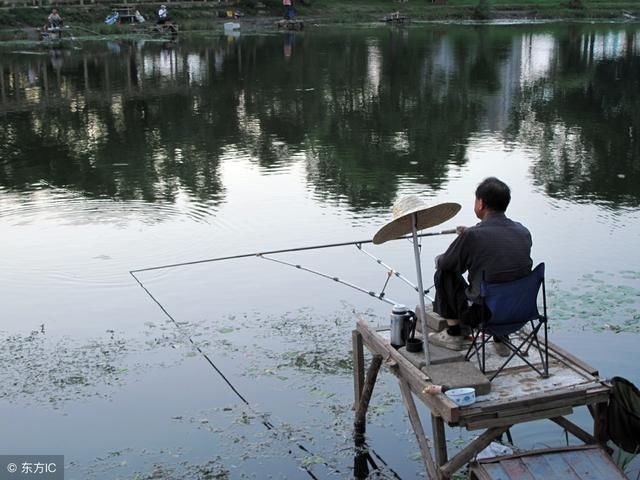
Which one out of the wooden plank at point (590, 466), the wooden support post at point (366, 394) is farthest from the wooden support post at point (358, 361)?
the wooden plank at point (590, 466)

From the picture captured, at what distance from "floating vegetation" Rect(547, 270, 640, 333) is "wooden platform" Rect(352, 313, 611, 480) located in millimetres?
3046

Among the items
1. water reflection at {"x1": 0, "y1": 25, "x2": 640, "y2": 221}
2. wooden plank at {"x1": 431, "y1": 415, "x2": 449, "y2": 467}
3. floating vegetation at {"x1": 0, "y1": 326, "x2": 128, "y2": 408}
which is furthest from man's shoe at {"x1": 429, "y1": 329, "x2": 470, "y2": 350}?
water reflection at {"x1": 0, "y1": 25, "x2": 640, "y2": 221}

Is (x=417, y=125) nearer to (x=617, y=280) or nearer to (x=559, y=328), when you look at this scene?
(x=617, y=280)

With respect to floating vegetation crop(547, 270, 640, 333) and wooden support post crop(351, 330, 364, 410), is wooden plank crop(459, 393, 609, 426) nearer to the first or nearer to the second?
wooden support post crop(351, 330, 364, 410)

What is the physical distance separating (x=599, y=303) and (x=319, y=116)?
13575 mm

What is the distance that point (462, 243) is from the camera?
541 centimetres

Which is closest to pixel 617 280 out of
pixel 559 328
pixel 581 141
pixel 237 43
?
pixel 559 328

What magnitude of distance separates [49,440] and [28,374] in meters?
1.07

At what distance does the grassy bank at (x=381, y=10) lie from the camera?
52.2 metres

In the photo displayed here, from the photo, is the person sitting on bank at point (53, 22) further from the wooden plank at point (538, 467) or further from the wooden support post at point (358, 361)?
the wooden plank at point (538, 467)

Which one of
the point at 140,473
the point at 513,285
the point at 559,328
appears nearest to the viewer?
the point at 513,285

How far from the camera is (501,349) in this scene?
5.66 metres

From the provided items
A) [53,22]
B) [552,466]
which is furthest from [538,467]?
[53,22]

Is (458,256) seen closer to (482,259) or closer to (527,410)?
(482,259)
